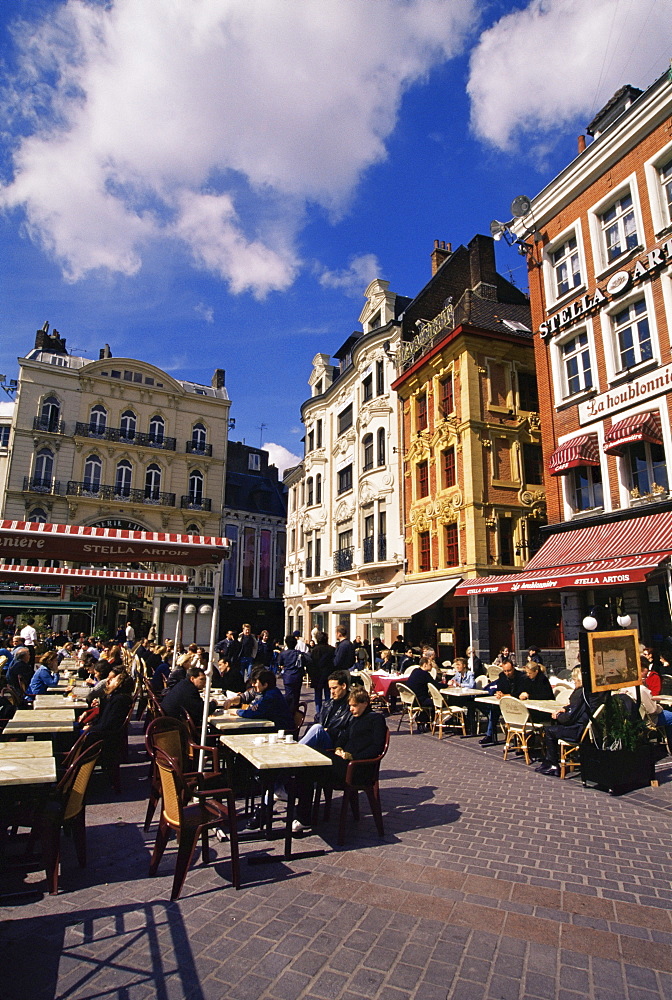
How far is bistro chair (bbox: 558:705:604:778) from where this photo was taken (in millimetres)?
7234

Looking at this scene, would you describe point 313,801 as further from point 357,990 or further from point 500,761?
point 500,761

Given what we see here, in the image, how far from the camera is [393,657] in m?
18.8

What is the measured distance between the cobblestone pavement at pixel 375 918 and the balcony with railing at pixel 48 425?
31.3 meters

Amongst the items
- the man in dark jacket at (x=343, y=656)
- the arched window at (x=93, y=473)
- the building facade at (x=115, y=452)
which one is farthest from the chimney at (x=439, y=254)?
the arched window at (x=93, y=473)

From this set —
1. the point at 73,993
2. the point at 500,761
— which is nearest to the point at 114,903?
the point at 73,993

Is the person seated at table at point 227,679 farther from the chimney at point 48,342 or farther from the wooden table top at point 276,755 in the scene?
the chimney at point 48,342

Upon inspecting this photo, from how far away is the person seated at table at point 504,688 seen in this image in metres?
9.61

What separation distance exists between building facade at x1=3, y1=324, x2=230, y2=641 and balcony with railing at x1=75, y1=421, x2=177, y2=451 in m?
0.06

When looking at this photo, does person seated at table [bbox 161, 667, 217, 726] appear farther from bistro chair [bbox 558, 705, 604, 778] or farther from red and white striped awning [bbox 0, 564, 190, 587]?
red and white striped awning [bbox 0, 564, 190, 587]

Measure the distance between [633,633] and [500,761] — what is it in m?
2.82

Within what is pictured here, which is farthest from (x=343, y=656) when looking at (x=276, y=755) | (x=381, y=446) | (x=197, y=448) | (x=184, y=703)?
(x=197, y=448)

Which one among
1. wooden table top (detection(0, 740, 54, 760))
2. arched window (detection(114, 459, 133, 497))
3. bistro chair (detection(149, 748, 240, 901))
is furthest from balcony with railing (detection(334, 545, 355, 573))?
bistro chair (detection(149, 748, 240, 901))

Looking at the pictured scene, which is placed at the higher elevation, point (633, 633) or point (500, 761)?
point (633, 633)

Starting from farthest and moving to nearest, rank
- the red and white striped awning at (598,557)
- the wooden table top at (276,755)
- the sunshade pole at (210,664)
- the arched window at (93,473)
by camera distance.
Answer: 1. the arched window at (93,473)
2. the red and white striped awning at (598,557)
3. the sunshade pole at (210,664)
4. the wooden table top at (276,755)
